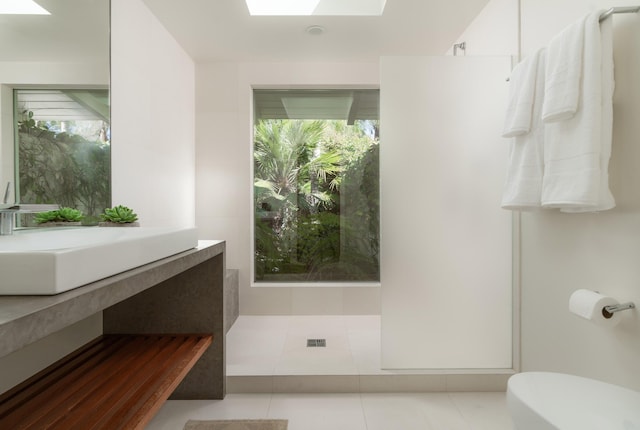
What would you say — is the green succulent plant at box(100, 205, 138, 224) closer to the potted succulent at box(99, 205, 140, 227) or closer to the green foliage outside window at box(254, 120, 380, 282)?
the potted succulent at box(99, 205, 140, 227)

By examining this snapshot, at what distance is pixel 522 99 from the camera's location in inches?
62.9

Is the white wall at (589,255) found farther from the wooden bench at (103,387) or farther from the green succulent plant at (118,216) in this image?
the green succulent plant at (118,216)

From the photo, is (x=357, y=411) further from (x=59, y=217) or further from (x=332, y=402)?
(x=59, y=217)

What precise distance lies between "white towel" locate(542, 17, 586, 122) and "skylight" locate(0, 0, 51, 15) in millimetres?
2106

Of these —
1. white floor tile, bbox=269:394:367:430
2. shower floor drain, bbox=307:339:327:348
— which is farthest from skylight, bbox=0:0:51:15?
shower floor drain, bbox=307:339:327:348

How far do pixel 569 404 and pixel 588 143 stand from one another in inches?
35.4

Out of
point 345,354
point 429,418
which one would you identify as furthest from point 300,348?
point 429,418

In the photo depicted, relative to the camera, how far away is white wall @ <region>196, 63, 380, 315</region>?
3.11 meters

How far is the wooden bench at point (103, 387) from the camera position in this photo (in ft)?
3.23

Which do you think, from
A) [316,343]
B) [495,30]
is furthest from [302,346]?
[495,30]

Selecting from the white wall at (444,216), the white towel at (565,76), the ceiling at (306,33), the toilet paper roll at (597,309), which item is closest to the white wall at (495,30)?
the ceiling at (306,33)

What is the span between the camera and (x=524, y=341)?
1.93 metres

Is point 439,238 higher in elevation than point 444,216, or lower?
lower

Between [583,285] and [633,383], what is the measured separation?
1.31 ft
